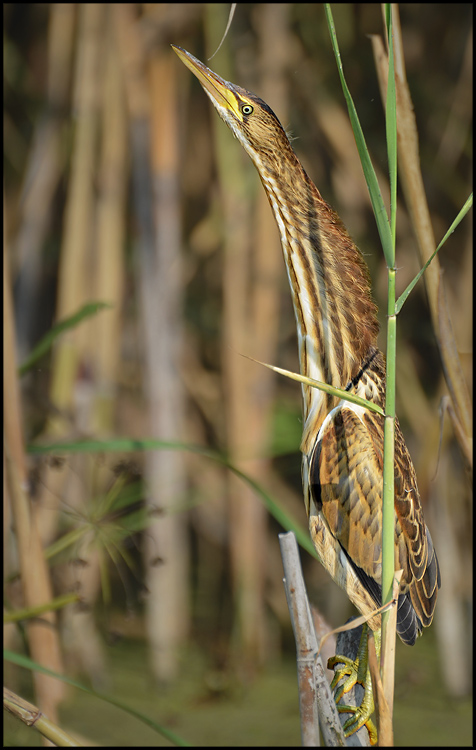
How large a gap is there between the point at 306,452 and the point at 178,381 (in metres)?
1.02

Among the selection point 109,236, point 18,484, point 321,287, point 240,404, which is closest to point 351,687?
point 321,287

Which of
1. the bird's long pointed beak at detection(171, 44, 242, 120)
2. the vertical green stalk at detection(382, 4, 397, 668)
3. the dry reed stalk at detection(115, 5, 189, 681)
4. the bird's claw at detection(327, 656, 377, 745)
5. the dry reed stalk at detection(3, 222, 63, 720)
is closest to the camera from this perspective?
the vertical green stalk at detection(382, 4, 397, 668)

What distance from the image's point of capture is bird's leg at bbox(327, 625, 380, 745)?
875 millimetres

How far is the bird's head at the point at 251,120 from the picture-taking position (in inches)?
37.4

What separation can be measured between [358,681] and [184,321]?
1.62m

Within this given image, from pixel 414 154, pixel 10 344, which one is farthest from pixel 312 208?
pixel 10 344

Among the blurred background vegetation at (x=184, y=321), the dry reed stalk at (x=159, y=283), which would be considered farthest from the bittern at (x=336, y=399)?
the dry reed stalk at (x=159, y=283)

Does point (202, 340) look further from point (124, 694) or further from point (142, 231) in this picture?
point (124, 694)

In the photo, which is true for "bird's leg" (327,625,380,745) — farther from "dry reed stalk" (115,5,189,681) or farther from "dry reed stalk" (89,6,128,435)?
"dry reed stalk" (89,6,128,435)

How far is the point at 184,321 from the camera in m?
2.43

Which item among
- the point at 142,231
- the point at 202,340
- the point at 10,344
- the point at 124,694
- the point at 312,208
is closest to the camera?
the point at 312,208

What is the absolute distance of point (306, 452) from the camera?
40.3 inches

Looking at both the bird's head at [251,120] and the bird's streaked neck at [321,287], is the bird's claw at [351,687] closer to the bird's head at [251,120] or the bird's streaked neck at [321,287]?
the bird's streaked neck at [321,287]

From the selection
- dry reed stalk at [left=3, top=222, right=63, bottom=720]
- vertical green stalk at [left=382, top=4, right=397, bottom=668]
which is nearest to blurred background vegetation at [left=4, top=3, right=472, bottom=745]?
dry reed stalk at [left=3, top=222, right=63, bottom=720]
